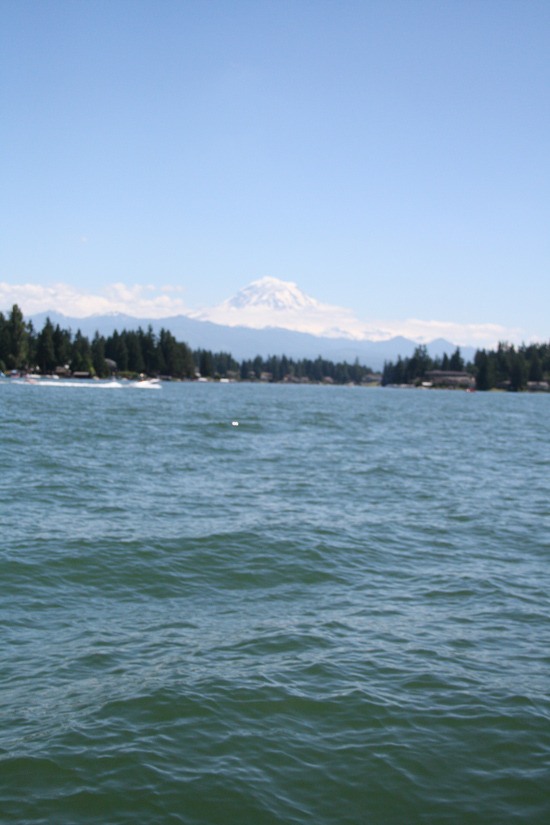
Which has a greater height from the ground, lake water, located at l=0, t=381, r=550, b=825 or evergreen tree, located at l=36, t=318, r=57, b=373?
evergreen tree, located at l=36, t=318, r=57, b=373

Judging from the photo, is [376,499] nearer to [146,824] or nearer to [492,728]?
[492,728]

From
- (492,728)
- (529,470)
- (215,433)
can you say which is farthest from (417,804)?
(215,433)

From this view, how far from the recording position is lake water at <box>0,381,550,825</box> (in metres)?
8.49

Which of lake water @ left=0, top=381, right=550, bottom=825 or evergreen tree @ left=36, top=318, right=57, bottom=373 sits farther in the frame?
evergreen tree @ left=36, top=318, right=57, bottom=373

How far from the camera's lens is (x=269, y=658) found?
1205 cm

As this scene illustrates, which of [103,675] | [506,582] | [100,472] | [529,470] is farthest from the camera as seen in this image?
[529,470]

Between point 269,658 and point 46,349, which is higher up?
point 46,349

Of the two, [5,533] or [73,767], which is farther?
[5,533]

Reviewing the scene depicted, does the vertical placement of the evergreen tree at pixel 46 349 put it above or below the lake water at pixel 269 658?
above

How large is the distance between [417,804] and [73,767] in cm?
415

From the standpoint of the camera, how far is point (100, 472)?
32.8 metres

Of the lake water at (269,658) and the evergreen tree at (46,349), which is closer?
the lake water at (269,658)

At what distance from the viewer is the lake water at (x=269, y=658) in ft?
27.9

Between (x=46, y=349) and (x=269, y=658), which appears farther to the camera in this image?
(x=46, y=349)
